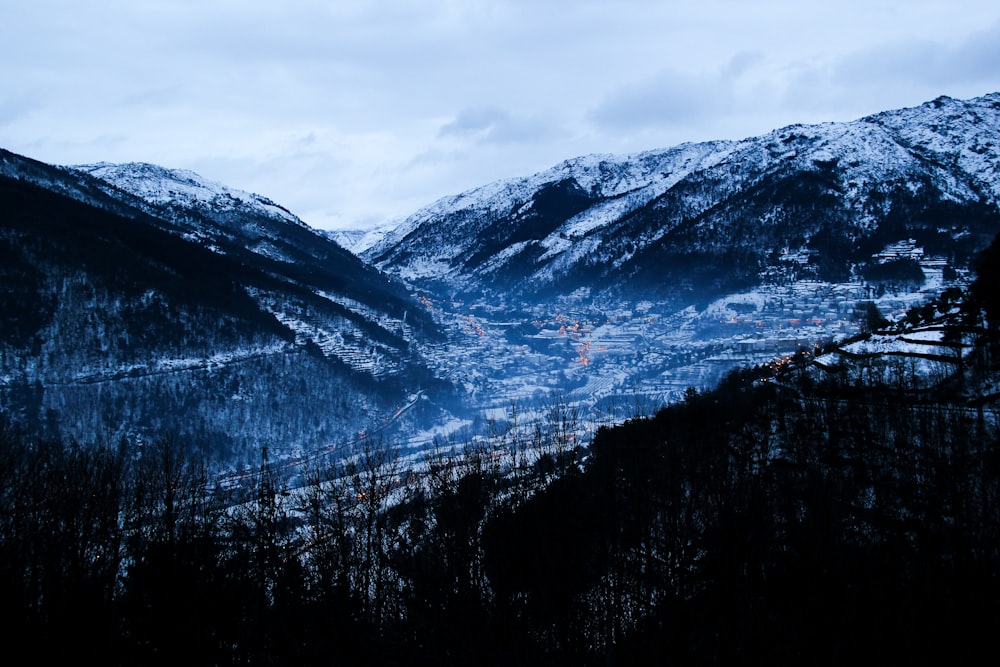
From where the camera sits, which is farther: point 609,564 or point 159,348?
point 159,348

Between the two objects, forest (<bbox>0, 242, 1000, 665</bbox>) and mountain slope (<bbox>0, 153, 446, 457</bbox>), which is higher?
mountain slope (<bbox>0, 153, 446, 457</bbox>)

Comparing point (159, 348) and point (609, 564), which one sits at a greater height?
point (159, 348)

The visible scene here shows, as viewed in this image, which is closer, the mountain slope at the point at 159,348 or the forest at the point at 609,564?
the forest at the point at 609,564

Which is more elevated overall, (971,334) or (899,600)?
(971,334)

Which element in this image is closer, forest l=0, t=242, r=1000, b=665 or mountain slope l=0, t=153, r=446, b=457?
forest l=0, t=242, r=1000, b=665

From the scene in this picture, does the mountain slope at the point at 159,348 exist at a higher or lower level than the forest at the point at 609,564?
higher

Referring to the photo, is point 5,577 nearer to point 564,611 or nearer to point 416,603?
point 416,603

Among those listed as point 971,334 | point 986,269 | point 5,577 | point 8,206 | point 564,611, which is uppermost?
point 8,206

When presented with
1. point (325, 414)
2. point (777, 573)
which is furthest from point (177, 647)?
point (325, 414)
